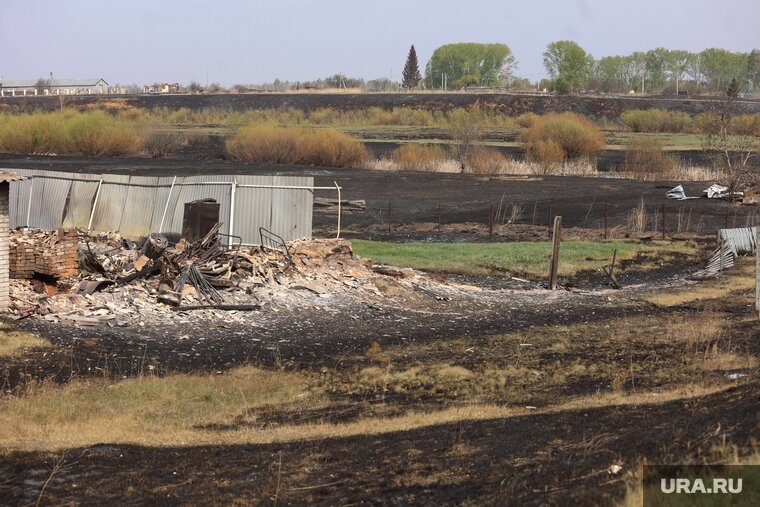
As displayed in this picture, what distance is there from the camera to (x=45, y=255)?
2075 cm

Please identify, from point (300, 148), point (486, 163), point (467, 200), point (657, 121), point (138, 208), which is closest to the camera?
point (138, 208)

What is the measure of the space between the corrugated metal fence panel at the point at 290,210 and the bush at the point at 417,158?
112 ft

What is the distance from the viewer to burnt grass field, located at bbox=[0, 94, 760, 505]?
9.95 meters

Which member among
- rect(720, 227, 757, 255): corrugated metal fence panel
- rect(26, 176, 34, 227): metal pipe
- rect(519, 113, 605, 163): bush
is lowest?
rect(720, 227, 757, 255): corrugated metal fence panel

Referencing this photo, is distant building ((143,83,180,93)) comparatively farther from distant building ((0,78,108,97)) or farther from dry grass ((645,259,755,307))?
dry grass ((645,259,755,307))

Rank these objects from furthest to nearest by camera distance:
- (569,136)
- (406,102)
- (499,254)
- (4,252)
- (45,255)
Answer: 1. (406,102)
2. (569,136)
3. (499,254)
4. (45,255)
5. (4,252)

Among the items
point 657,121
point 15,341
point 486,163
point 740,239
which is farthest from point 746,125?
point 15,341

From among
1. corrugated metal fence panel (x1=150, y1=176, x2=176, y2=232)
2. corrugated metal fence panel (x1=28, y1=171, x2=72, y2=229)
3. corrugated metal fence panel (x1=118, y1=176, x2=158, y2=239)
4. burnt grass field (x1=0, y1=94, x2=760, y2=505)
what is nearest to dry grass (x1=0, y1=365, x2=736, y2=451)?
burnt grass field (x1=0, y1=94, x2=760, y2=505)

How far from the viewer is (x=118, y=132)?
67.9m

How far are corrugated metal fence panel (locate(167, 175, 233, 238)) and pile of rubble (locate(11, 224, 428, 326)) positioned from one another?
1.40 meters

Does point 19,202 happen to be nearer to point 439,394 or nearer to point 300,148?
point 439,394

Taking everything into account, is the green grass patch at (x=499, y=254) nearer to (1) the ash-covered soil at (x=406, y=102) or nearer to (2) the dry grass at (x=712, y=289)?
(2) the dry grass at (x=712, y=289)

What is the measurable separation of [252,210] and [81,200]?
614 cm

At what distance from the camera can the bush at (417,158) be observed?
196 feet
